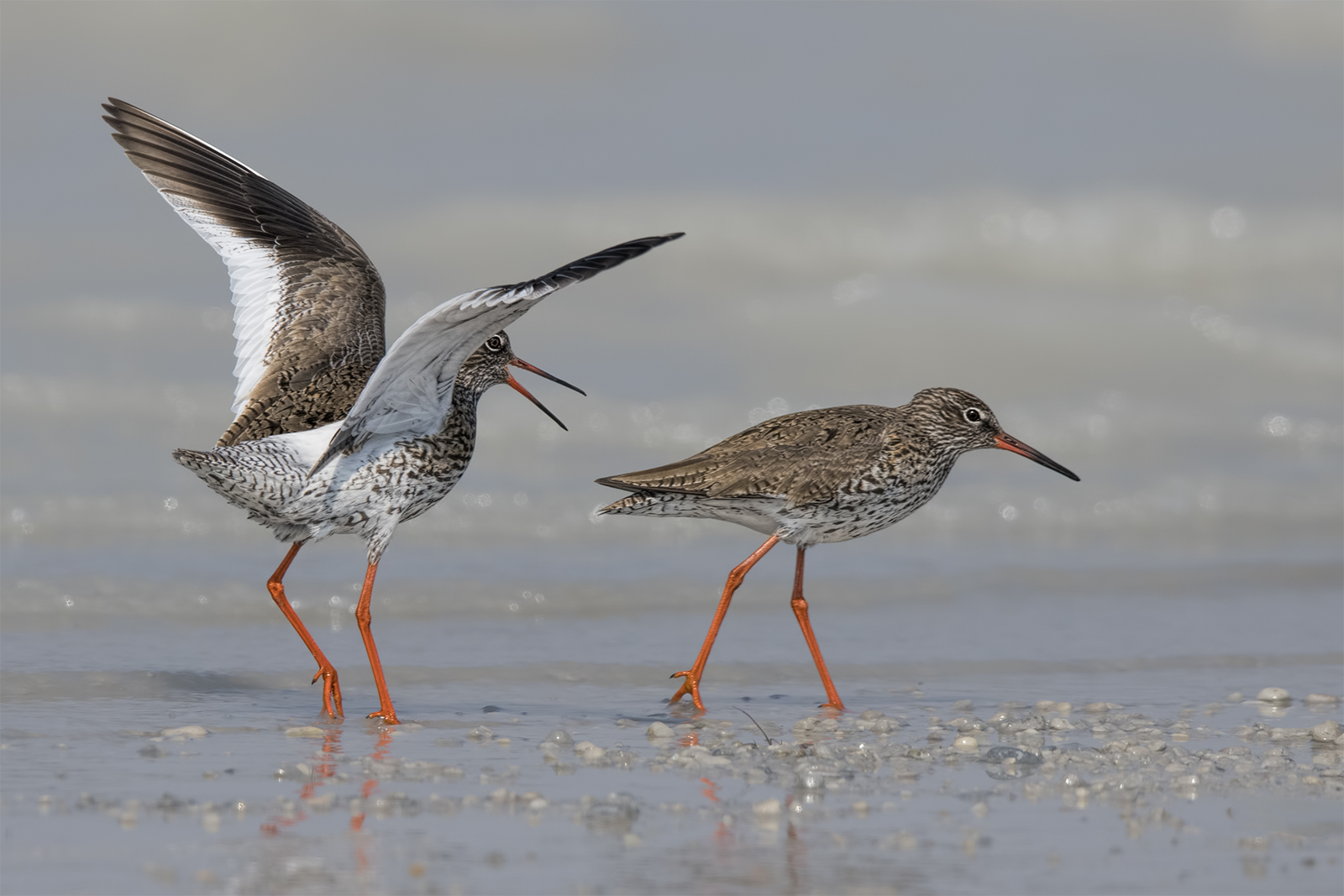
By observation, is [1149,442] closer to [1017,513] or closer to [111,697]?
[1017,513]

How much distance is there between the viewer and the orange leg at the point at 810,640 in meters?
7.74

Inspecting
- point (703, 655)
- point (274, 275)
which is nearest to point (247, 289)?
point (274, 275)


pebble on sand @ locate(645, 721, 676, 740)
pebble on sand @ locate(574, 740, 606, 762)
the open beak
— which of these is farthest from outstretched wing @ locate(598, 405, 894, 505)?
pebble on sand @ locate(574, 740, 606, 762)

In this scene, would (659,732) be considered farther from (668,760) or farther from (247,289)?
(247,289)

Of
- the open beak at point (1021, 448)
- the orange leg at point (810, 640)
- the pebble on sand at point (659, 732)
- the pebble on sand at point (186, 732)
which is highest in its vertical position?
the open beak at point (1021, 448)

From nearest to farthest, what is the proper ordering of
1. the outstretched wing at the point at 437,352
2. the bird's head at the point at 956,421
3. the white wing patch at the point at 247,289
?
1. the outstretched wing at the point at 437,352
2. the white wing patch at the point at 247,289
3. the bird's head at the point at 956,421

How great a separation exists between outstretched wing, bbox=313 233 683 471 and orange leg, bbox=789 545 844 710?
203 centimetres

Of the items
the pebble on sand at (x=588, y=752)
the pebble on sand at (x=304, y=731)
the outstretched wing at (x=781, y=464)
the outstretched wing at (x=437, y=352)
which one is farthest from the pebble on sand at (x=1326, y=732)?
the pebble on sand at (x=304, y=731)

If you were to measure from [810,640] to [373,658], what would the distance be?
211 cm

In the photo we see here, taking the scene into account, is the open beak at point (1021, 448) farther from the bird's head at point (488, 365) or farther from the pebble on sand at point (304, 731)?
the pebble on sand at point (304, 731)

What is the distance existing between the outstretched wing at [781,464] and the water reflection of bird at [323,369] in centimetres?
101

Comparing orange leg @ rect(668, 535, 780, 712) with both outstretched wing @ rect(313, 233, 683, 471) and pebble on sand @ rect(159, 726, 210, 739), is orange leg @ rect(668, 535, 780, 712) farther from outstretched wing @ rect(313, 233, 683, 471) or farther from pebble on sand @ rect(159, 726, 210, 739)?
pebble on sand @ rect(159, 726, 210, 739)

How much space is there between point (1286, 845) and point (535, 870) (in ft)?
7.78

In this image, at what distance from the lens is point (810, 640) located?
805 centimetres
